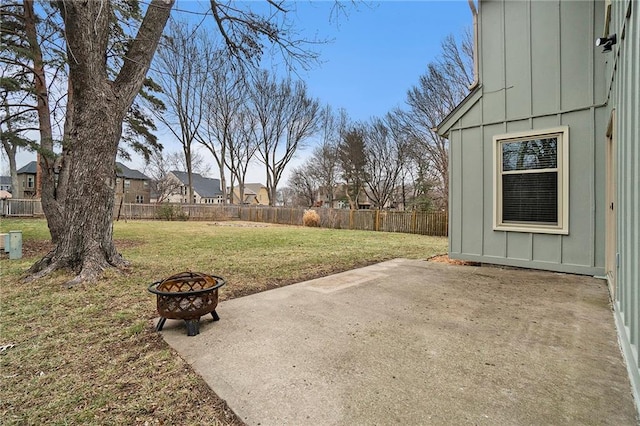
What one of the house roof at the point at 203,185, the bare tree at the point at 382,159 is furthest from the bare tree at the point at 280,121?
the house roof at the point at 203,185

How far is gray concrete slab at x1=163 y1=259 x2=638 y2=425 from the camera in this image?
164 centimetres

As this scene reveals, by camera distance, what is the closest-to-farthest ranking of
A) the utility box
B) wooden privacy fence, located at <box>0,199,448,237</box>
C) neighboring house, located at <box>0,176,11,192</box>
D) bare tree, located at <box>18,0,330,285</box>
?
bare tree, located at <box>18,0,330,285</box>, the utility box, wooden privacy fence, located at <box>0,199,448,237</box>, neighboring house, located at <box>0,176,11,192</box>

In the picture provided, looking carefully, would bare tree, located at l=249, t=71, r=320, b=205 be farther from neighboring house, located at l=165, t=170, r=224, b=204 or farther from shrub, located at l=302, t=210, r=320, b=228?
neighboring house, located at l=165, t=170, r=224, b=204

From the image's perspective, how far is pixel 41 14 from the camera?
7.14 m

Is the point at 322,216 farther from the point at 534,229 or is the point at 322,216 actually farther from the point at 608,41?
the point at 608,41

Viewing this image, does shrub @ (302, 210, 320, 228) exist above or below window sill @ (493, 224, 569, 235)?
below

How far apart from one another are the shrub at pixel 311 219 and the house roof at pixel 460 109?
12.4 metres

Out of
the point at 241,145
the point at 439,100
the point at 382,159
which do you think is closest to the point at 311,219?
the point at 439,100

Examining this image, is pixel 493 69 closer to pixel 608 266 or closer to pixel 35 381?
pixel 608 266

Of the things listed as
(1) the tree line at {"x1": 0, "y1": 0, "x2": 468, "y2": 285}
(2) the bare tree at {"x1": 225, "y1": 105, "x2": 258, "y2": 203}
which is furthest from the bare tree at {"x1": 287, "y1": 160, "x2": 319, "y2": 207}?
(1) the tree line at {"x1": 0, "y1": 0, "x2": 468, "y2": 285}

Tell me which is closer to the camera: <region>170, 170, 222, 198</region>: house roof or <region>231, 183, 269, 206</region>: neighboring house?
<region>170, 170, 222, 198</region>: house roof

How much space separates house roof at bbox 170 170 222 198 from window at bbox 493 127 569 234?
45543mm

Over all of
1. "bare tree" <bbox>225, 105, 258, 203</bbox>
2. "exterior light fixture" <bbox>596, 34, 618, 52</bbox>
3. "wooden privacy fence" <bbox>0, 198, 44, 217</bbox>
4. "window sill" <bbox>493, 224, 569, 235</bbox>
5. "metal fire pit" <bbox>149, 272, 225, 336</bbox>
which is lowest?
"metal fire pit" <bbox>149, 272, 225, 336</bbox>

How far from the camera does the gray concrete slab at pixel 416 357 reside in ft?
5.38
